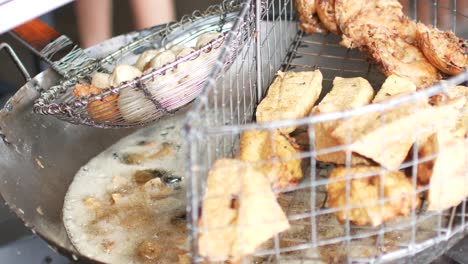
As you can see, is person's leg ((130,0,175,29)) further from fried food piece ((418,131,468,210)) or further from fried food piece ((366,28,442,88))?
fried food piece ((418,131,468,210))

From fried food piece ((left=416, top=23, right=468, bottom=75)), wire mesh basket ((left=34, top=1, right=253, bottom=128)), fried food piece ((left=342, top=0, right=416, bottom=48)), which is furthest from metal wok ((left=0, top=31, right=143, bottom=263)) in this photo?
fried food piece ((left=416, top=23, right=468, bottom=75))

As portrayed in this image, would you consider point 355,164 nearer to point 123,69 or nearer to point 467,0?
point 123,69

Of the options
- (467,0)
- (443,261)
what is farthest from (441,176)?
(467,0)

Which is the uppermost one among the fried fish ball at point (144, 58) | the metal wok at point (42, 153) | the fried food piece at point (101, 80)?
the fried fish ball at point (144, 58)

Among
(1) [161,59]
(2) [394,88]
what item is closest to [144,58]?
(1) [161,59]

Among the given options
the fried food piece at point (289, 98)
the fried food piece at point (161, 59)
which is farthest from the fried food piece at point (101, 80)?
the fried food piece at point (289, 98)

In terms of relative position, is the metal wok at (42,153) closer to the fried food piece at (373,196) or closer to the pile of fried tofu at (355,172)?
the pile of fried tofu at (355,172)

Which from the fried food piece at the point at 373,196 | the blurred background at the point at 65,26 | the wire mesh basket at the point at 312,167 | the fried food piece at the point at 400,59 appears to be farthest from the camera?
the blurred background at the point at 65,26

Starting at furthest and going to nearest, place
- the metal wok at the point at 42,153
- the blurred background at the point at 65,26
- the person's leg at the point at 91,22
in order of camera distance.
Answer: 1. the person's leg at the point at 91,22
2. the blurred background at the point at 65,26
3. the metal wok at the point at 42,153
